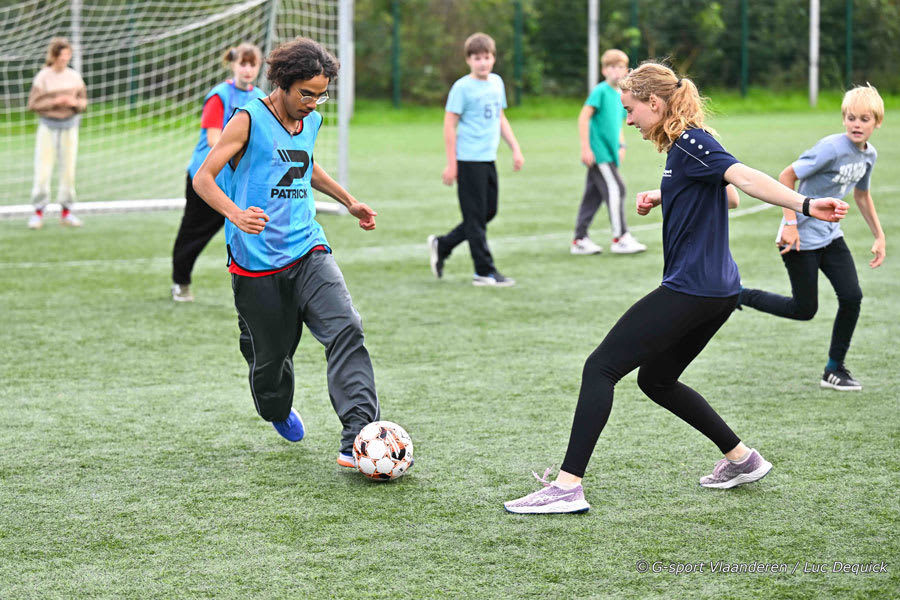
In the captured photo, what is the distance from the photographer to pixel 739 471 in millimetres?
4746

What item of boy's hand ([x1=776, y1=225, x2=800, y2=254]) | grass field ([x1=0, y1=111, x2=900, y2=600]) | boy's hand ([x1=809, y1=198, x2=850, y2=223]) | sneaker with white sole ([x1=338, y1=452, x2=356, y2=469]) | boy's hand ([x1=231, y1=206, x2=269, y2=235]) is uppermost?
boy's hand ([x1=809, y1=198, x2=850, y2=223])

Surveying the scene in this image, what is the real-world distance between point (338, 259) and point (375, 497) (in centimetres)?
641

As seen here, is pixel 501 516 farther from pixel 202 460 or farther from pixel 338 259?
pixel 338 259

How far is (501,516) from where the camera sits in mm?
A: 4457

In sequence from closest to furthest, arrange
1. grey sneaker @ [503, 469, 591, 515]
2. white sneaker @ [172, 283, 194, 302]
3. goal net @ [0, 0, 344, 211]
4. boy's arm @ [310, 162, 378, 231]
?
1. grey sneaker @ [503, 469, 591, 515]
2. boy's arm @ [310, 162, 378, 231]
3. white sneaker @ [172, 283, 194, 302]
4. goal net @ [0, 0, 344, 211]

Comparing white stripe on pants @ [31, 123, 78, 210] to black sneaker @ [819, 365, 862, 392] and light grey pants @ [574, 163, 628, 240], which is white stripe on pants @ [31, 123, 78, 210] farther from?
black sneaker @ [819, 365, 862, 392]

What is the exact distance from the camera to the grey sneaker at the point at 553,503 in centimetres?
444

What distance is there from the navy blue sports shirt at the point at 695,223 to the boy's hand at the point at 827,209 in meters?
0.39

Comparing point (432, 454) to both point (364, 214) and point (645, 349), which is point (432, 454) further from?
point (645, 349)

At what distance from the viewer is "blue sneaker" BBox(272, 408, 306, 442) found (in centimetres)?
533

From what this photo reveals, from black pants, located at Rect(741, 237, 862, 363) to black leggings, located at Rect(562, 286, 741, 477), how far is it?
1852 mm

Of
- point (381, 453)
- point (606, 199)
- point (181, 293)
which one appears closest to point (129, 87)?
point (606, 199)

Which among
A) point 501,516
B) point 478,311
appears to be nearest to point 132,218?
point 478,311

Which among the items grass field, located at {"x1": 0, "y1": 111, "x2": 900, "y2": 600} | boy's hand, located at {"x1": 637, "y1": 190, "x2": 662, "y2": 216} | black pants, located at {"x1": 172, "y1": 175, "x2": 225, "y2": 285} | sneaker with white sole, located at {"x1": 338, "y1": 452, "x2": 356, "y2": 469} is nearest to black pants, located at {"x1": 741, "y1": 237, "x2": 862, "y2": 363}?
grass field, located at {"x1": 0, "y1": 111, "x2": 900, "y2": 600}
